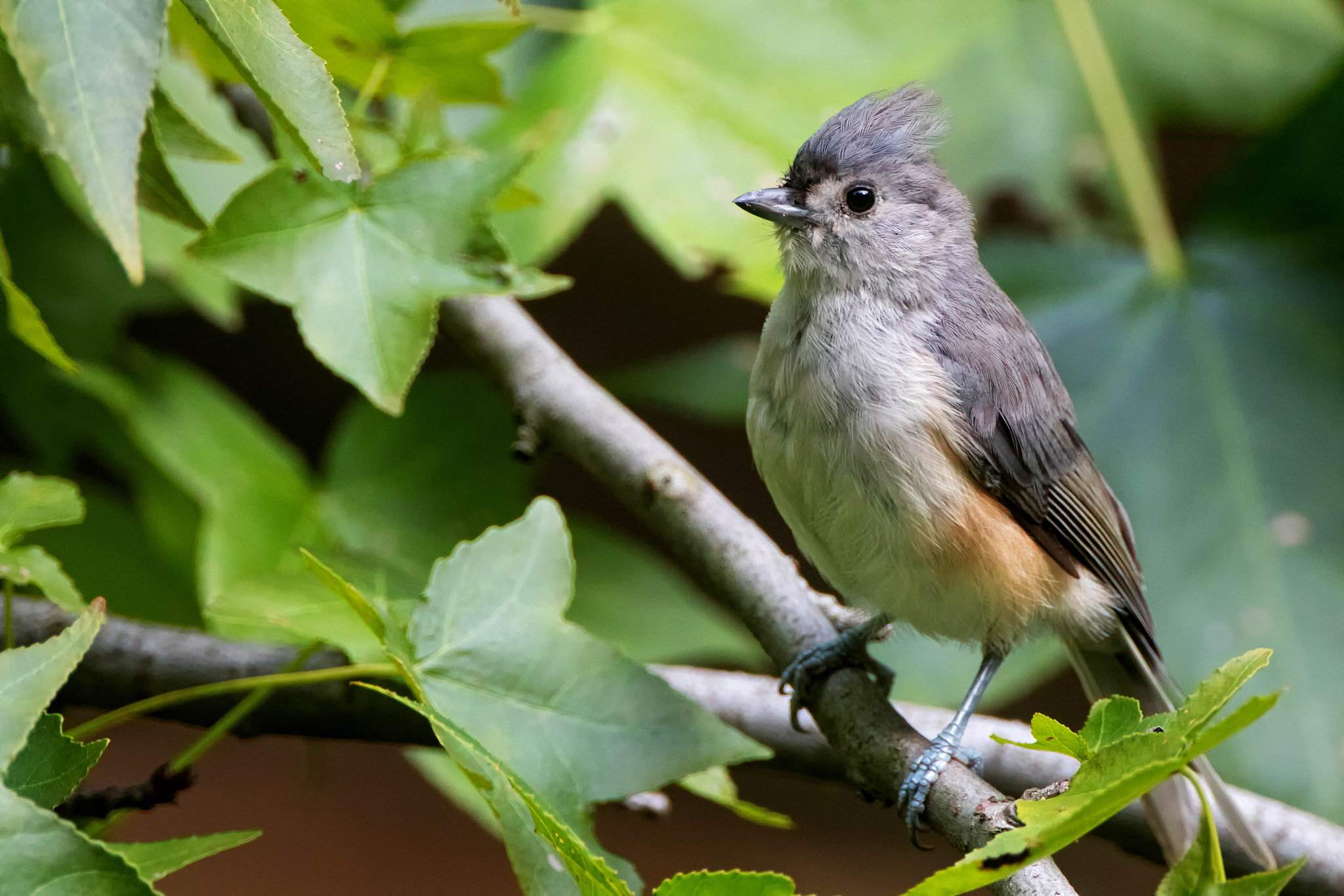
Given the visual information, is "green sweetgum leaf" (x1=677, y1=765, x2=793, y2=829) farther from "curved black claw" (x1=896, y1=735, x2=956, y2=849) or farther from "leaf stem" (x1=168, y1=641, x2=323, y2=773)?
"leaf stem" (x1=168, y1=641, x2=323, y2=773)

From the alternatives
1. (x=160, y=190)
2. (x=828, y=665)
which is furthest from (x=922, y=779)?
(x=160, y=190)

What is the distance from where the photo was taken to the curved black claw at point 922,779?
0.95m

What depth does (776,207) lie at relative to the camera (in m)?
1.31

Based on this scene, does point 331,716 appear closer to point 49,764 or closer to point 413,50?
point 49,764

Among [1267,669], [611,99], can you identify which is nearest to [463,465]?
[611,99]

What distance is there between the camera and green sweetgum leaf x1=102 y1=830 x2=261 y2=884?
0.68m

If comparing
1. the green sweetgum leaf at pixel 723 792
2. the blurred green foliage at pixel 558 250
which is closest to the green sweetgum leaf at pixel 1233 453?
the blurred green foliage at pixel 558 250

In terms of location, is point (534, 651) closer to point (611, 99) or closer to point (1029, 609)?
point (1029, 609)

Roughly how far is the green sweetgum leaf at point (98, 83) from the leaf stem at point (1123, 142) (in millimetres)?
1805

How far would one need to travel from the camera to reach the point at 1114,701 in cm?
66

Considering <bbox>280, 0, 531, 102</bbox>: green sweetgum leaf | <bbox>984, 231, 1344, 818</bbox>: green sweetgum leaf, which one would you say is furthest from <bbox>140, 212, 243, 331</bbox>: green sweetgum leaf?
<bbox>984, 231, 1344, 818</bbox>: green sweetgum leaf

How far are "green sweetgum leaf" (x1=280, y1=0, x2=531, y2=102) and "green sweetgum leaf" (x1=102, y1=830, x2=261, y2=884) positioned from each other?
0.71m

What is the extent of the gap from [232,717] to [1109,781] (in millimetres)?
785

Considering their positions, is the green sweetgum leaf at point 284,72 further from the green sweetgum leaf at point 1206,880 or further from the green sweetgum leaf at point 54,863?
the green sweetgum leaf at point 1206,880
